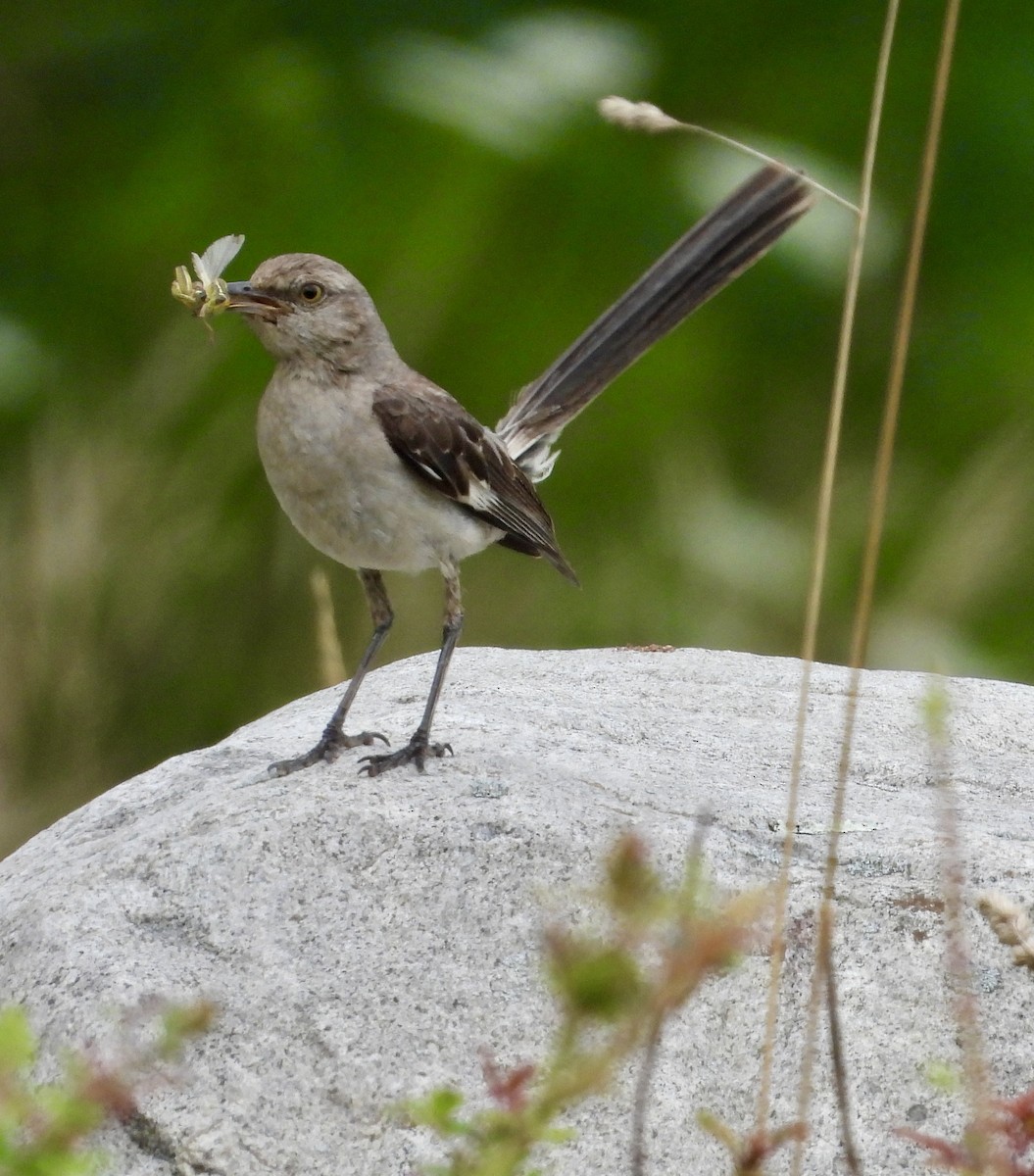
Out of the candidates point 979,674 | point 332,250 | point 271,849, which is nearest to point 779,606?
point 979,674

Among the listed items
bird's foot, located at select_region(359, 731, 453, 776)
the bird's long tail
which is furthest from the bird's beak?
bird's foot, located at select_region(359, 731, 453, 776)

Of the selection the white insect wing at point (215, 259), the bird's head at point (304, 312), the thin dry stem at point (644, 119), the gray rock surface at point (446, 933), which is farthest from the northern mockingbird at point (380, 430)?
the thin dry stem at point (644, 119)

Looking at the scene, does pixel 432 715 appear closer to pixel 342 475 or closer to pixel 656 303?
pixel 342 475

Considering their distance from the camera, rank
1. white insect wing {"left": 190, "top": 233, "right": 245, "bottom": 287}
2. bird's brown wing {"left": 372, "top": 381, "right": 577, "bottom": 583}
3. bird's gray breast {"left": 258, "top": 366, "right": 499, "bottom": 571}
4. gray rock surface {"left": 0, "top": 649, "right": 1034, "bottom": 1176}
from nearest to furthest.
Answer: gray rock surface {"left": 0, "top": 649, "right": 1034, "bottom": 1176} < white insect wing {"left": 190, "top": 233, "right": 245, "bottom": 287} < bird's gray breast {"left": 258, "top": 366, "right": 499, "bottom": 571} < bird's brown wing {"left": 372, "top": 381, "right": 577, "bottom": 583}

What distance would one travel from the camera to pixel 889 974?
2719 millimetres

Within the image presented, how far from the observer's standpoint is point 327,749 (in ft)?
12.4

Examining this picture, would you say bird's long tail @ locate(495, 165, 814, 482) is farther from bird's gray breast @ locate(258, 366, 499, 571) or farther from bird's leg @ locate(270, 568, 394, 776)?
bird's gray breast @ locate(258, 366, 499, 571)

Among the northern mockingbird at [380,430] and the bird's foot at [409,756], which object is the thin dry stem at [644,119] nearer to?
the bird's foot at [409,756]

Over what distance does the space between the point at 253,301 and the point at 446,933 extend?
185 centimetres

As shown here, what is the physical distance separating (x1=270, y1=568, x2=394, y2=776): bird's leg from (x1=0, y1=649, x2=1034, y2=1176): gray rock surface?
102 mm

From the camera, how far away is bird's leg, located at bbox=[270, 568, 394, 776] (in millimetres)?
3639

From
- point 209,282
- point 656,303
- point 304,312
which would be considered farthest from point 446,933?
point 656,303

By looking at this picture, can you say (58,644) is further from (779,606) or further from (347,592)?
(779,606)

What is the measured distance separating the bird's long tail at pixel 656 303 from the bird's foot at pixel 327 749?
4.10ft
